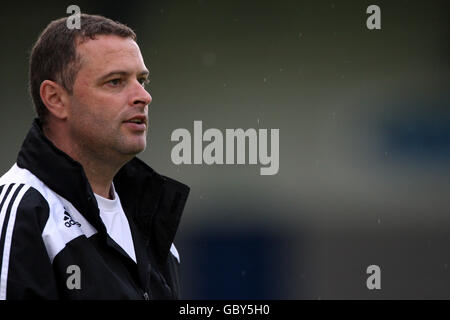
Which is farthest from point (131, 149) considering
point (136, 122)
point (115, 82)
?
point (115, 82)

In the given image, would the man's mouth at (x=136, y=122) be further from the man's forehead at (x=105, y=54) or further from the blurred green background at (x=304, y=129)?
the blurred green background at (x=304, y=129)

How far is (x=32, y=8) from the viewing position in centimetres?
518

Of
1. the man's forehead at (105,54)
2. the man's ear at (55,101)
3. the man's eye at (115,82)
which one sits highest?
the man's forehead at (105,54)

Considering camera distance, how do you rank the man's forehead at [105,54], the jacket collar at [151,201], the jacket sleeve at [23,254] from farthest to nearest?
the jacket collar at [151,201]
the man's forehead at [105,54]
the jacket sleeve at [23,254]

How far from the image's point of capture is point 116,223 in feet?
7.13

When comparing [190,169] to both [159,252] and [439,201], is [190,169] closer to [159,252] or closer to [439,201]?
[439,201]

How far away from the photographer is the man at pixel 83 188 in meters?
1.76

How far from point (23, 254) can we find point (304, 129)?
3554mm

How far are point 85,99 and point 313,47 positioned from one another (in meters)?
3.23

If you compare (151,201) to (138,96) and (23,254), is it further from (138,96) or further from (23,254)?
(23,254)

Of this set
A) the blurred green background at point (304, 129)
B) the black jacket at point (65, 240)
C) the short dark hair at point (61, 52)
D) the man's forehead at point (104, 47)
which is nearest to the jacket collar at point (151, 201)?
the black jacket at point (65, 240)

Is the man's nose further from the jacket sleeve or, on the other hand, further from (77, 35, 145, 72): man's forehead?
the jacket sleeve

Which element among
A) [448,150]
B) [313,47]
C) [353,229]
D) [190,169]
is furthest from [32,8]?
[448,150]

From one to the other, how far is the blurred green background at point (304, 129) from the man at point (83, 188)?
271 cm
